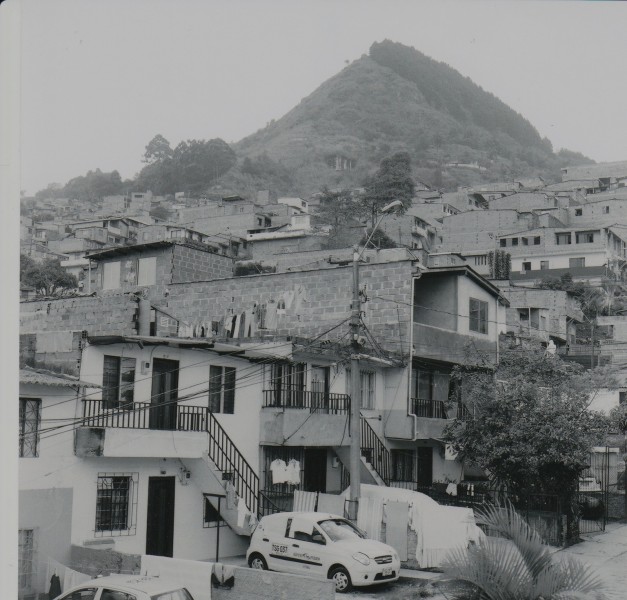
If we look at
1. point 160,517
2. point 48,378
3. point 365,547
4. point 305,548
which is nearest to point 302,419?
point 160,517

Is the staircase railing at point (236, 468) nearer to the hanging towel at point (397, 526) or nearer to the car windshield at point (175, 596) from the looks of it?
the hanging towel at point (397, 526)

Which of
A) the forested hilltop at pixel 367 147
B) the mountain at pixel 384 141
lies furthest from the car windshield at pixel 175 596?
the mountain at pixel 384 141

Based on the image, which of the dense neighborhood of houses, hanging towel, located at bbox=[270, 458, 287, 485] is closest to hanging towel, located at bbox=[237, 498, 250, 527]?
the dense neighborhood of houses

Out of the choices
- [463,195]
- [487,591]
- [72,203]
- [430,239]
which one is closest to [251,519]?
[487,591]

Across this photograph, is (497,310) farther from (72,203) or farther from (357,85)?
(357,85)

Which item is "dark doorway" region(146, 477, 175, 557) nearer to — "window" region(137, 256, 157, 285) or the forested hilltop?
"window" region(137, 256, 157, 285)

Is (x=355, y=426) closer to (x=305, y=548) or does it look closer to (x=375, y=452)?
(x=305, y=548)

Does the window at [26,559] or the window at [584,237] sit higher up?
the window at [584,237]
